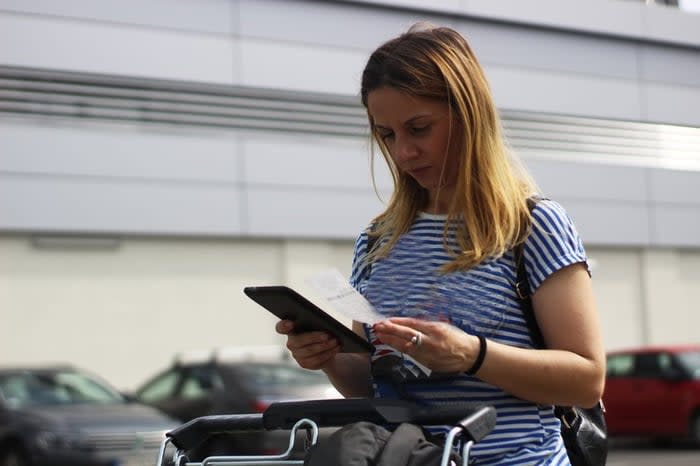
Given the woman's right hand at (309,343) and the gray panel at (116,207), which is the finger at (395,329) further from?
the gray panel at (116,207)

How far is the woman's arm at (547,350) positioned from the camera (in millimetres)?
2375

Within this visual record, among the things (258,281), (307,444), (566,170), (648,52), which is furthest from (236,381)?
(648,52)

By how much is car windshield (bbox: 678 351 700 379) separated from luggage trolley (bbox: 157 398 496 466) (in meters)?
15.8

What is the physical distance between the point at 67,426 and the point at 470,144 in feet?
34.4

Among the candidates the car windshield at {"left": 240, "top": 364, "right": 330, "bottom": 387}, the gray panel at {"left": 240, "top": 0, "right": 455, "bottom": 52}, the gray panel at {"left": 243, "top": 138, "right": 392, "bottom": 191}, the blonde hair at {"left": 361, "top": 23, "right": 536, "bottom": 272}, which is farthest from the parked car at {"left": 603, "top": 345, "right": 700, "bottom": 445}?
the blonde hair at {"left": 361, "top": 23, "right": 536, "bottom": 272}

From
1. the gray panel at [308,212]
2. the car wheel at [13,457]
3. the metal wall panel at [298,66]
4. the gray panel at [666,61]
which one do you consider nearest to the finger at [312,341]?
the car wheel at [13,457]

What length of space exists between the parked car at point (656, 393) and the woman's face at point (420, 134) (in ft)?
51.1

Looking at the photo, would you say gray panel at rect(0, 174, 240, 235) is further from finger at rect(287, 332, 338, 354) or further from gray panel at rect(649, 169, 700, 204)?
finger at rect(287, 332, 338, 354)

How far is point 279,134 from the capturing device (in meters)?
23.5

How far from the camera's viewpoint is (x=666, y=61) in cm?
2595

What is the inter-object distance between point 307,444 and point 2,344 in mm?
18730

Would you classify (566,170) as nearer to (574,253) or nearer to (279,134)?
(279,134)

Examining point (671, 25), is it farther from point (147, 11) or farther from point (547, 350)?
point (547, 350)

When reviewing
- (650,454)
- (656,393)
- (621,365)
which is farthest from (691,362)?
(650,454)
